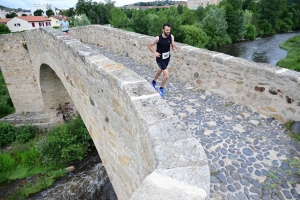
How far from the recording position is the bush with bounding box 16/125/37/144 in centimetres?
1158

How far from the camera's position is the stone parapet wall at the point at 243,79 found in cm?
370

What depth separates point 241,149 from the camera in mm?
3283

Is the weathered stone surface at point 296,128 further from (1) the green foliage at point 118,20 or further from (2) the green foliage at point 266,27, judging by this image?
(2) the green foliage at point 266,27

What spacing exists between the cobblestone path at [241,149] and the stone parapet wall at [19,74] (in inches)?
425

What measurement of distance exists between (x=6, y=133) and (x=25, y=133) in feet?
3.46

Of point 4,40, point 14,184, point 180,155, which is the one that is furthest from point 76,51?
point 4,40

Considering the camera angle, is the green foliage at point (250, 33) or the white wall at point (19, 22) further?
the white wall at point (19, 22)

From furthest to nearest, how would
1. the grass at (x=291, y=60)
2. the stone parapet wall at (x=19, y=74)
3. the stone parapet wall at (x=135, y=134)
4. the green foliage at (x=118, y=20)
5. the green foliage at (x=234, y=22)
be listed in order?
the green foliage at (x=234, y=22) → the green foliage at (x=118, y=20) → the grass at (x=291, y=60) → the stone parapet wall at (x=19, y=74) → the stone parapet wall at (x=135, y=134)

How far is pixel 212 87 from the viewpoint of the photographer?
4.98 meters

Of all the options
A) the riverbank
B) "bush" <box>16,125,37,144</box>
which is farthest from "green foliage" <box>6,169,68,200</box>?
"bush" <box>16,125,37,144</box>

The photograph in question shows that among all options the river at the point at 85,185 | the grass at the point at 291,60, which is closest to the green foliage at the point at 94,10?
the grass at the point at 291,60

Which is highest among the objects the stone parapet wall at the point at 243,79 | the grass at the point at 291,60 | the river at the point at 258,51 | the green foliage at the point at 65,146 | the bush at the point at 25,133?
the stone parapet wall at the point at 243,79

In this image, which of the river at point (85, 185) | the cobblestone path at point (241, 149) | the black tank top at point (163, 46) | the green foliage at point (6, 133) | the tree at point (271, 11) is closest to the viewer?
the cobblestone path at point (241, 149)

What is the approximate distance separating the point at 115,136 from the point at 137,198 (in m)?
2.13
